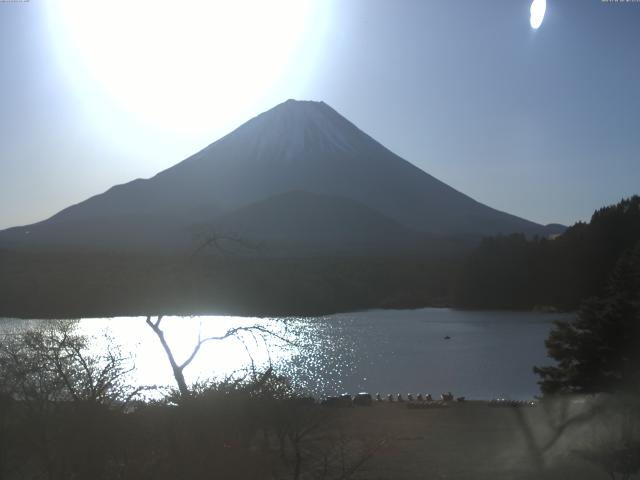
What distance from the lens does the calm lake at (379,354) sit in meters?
14.7

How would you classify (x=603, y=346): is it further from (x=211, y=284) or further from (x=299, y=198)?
(x=299, y=198)

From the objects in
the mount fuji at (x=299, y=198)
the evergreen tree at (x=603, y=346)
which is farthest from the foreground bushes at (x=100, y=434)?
the mount fuji at (x=299, y=198)

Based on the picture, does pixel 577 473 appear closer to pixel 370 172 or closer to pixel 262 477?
pixel 262 477

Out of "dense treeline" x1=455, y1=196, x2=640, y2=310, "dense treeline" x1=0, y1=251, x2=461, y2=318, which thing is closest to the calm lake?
"dense treeline" x1=0, y1=251, x2=461, y2=318

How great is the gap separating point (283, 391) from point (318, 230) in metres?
68.2

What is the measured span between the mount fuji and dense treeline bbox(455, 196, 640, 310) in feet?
60.8

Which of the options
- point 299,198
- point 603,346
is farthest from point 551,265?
point 299,198

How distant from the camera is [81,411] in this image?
3.97 meters

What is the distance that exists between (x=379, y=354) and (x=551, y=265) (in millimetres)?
22847

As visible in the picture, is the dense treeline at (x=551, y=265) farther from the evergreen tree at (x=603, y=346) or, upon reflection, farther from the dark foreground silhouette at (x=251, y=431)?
the dark foreground silhouette at (x=251, y=431)

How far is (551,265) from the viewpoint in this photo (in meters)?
45.1

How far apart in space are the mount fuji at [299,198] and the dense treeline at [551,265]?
18522 mm

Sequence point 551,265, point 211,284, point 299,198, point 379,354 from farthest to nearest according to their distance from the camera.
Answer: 1. point 299,198
2. point 551,265
3. point 379,354
4. point 211,284

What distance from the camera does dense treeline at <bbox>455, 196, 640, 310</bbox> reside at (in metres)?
39.7
